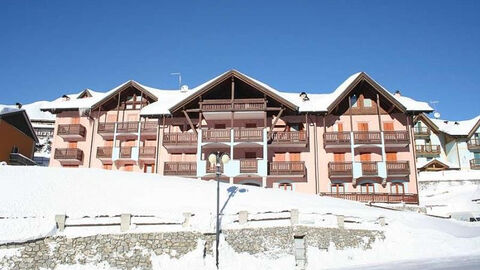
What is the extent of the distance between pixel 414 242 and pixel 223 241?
31.1 feet

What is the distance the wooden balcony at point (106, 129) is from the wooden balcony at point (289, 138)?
14400 millimetres

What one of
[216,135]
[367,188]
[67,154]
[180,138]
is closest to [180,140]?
[180,138]

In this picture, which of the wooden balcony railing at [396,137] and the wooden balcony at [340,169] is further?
the wooden balcony railing at [396,137]

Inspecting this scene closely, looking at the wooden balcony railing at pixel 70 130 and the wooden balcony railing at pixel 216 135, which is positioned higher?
the wooden balcony railing at pixel 70 130

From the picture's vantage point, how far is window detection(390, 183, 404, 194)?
31.4 m

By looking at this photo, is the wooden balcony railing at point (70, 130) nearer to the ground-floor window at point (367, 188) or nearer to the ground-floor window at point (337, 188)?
the ground-floor window at point (337, 188)

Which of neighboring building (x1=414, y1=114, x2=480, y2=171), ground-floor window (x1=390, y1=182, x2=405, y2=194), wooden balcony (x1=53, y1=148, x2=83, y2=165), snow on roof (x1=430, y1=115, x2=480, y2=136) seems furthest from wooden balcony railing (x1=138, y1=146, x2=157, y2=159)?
snow on roof (x1=430, y1=115, x2=480, y2=136)

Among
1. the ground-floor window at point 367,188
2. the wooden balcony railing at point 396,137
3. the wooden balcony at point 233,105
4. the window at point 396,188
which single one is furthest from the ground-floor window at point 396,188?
the wooden balcony at point 233,105

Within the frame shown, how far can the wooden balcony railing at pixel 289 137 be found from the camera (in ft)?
104

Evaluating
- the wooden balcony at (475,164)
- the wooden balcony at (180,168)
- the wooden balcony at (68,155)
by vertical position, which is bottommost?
the wooden balcony at (180,168)

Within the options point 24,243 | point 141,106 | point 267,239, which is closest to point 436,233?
point 267,239

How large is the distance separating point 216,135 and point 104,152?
10686 millimetres

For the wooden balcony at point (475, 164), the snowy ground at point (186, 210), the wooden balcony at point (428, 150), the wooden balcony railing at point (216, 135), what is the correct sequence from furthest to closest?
1. the wooden balcony at point (428, 150)
2. the wooden balcony at point (475, 164)
3. the wooden balcony railing at point (216, 135)
4. the snowy ground at point (186, 210)

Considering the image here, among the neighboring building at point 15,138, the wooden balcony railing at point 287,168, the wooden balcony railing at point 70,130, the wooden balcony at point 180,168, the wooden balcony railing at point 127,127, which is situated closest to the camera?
the wooden balcony railing at point 287,168
